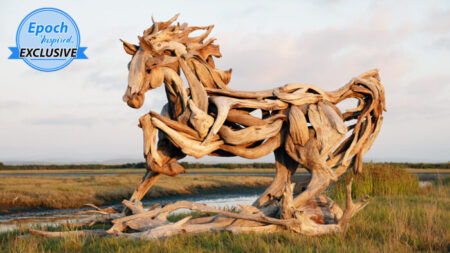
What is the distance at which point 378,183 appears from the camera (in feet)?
46.5

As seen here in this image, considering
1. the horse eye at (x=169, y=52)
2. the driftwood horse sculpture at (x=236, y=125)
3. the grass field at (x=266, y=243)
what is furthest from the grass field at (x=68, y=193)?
the horse eye at (x=169, y=52)

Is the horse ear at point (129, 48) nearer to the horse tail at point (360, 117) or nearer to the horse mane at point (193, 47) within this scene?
the horse mane at point (193, 47)

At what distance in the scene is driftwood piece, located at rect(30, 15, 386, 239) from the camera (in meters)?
5.61

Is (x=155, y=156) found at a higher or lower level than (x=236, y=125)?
lower

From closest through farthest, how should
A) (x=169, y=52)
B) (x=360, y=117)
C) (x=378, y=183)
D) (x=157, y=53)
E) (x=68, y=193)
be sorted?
(x=157, y=53)
(x=169, y=52)
(x=360, y=117)
(x=378, y=183)
(x=68, y=193)

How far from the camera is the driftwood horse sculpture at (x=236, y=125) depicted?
5629 millimetres

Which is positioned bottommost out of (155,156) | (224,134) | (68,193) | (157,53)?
(68,193)

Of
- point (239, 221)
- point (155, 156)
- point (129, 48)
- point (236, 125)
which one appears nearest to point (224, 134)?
point (236, 125)

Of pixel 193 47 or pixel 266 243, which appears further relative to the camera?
pixel 193 47

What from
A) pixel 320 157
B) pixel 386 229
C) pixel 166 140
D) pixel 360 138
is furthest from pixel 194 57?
pixel 386 229

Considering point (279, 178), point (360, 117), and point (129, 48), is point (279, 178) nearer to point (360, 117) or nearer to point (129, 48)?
point (360, 117)

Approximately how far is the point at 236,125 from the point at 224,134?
59 centimetres

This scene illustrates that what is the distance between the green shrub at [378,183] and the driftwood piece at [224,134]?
7.62 metres

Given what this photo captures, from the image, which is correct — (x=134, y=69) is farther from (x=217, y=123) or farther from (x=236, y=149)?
(x=236, y=149)
